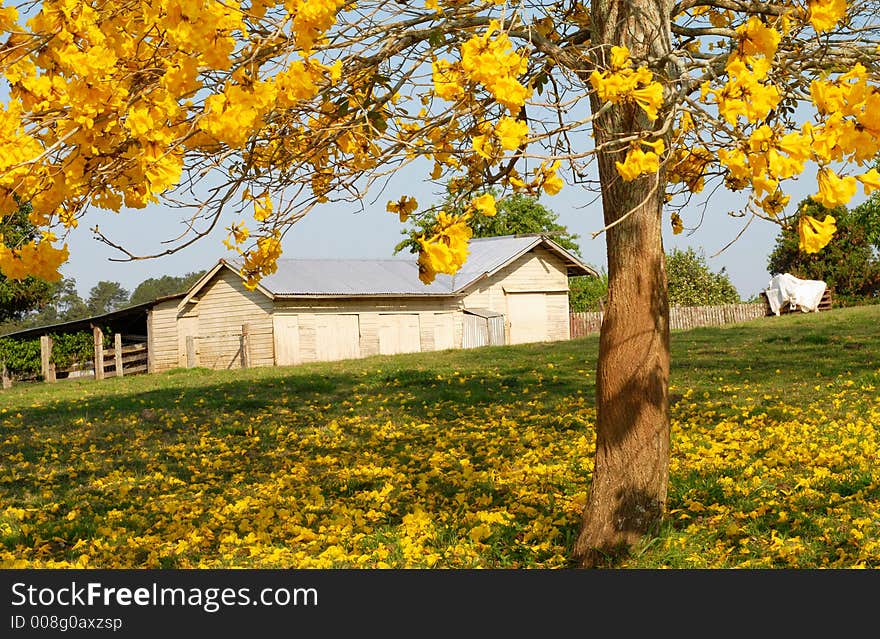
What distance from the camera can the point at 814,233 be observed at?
312 cm

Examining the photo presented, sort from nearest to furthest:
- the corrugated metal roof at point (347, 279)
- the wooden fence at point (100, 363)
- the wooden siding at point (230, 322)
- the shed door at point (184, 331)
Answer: the wooden siding at point (230, 322) < the corrugated metal roof at point (347, 279) < the wooden fence at point (100, 363) < the shed door at point (184, 331)

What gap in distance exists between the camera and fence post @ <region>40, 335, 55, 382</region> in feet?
103

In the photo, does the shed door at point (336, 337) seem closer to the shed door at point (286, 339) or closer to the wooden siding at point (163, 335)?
the shed door at point (286, 339)

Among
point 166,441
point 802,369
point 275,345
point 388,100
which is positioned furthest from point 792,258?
point 388,100

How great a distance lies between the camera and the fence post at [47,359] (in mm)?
31250

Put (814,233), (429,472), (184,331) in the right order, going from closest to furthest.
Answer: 1. (814,233)
2. (429,472)
3. (184,331)

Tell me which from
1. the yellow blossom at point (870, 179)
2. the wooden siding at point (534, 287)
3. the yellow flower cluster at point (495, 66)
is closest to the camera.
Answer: the yellow blossom at point (870, 179)

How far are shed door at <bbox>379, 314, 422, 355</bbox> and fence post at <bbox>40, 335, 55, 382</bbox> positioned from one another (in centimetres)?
1214

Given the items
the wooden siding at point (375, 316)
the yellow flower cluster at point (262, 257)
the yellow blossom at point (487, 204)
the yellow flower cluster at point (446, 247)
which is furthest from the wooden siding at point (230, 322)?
the yellow blossom at point (487, 204)

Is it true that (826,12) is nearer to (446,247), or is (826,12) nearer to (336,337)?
(446,247)

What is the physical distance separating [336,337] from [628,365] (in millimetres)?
24829

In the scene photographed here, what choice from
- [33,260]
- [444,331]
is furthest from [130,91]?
[444,331]

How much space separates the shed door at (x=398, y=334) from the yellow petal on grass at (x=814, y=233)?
27480 millimetres

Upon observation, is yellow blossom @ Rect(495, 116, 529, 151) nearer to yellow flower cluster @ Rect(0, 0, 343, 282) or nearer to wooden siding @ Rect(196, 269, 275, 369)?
yellow flower cluster @ Rect(0, 0, 343, 282)
